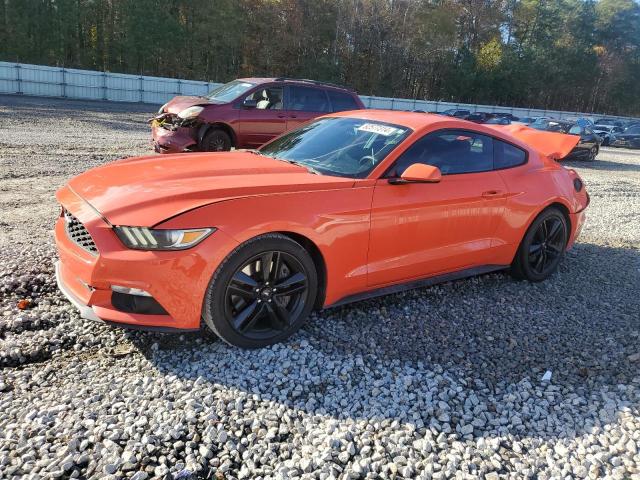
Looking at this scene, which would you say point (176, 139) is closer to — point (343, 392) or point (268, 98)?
point (268, 98)

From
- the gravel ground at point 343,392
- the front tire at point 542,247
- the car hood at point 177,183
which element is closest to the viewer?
the gravel ground at point 343,392

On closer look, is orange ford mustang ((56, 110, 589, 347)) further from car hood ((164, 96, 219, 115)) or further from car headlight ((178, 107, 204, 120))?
car hood ((164, 96, 219, 115))

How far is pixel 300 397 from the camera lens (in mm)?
3045

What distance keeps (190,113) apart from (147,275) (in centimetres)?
729

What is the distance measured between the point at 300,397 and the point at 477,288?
98.8 inches

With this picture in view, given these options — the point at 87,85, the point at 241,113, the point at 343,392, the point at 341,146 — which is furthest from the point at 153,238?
the point at 87,85

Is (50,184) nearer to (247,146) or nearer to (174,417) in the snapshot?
(247,146)

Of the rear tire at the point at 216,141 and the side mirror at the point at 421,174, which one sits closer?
the side mirror at the point at 421,174

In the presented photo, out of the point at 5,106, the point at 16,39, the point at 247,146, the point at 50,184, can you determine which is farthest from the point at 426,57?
the point at 50,184

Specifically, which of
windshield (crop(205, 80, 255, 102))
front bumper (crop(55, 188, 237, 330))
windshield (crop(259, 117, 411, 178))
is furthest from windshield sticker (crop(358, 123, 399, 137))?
windshield (crop(205, 80, 255, 102))

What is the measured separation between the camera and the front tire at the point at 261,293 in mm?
3240

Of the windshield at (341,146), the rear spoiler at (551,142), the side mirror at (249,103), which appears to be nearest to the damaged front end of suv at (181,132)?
the side mirror at (249,103)

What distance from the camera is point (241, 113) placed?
10180mm

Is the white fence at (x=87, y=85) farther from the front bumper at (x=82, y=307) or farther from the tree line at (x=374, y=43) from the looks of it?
the front bumper at (x=82, y=307)
